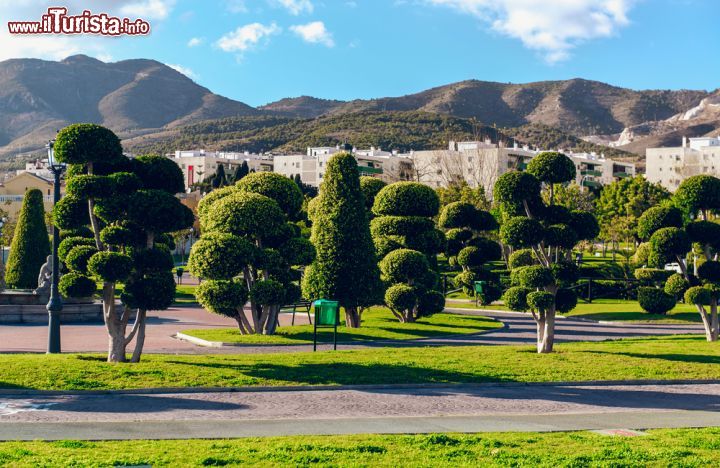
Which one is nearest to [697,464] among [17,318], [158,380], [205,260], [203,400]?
[203,400]

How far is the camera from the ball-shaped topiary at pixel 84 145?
68.2 feet

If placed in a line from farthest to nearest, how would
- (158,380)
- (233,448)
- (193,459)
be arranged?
1. (158,380)
2. (233,448)
3. (193,459)

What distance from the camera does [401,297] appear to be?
1380 inches

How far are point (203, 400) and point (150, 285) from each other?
4637 mm

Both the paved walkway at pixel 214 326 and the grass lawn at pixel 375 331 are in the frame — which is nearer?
the paved walkway at pixel 214 326

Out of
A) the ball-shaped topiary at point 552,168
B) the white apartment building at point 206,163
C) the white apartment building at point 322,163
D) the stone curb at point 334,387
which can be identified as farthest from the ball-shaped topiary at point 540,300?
the white apartment building at point 206,163

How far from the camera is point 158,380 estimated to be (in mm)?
18922

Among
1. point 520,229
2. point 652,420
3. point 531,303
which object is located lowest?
point 652,420

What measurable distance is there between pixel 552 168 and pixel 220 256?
11.4 metres

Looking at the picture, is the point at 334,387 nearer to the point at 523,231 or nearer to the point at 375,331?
the point at 523,231

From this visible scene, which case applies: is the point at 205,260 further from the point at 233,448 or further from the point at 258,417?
the point at 233,448

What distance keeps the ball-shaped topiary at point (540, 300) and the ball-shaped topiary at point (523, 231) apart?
1.59 metres

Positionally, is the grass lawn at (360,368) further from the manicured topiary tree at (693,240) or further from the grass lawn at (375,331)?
the grass lawn at (375,331)

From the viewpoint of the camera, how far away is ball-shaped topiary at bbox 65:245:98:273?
21.5 meters
